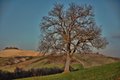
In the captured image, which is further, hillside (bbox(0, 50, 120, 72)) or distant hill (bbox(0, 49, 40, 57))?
distant hill (bbox(0, 49, 40, 57))

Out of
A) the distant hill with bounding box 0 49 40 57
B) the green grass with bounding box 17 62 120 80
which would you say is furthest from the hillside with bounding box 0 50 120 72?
the green grass with bounding box 17 62 120 80

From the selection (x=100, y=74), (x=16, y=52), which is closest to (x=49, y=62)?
(x=16, y=52)

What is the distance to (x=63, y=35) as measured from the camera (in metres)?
35.2

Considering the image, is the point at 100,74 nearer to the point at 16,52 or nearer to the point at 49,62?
the point at 49,62

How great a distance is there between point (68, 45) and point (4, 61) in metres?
21.8

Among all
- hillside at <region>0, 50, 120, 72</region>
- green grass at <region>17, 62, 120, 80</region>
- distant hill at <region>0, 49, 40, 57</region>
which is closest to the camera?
green grass at <region>17, 62, 120, 80</region>

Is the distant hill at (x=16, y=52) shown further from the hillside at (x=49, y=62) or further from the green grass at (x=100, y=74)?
the green grass at (x=100, y=74)

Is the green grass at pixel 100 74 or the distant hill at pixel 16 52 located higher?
the distant hill at pixel 16 52

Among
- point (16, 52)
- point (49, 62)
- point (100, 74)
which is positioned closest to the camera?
point (100, 74)

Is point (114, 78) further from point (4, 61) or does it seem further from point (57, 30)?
point (4, 61)

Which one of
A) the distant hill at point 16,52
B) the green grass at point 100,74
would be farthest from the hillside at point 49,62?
the green grass at point 100,74

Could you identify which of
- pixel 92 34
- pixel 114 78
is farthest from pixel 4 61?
pixel 114 78

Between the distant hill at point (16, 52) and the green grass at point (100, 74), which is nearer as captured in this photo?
the green grass at point (100, 74)

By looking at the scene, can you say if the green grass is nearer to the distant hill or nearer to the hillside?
the hillside
